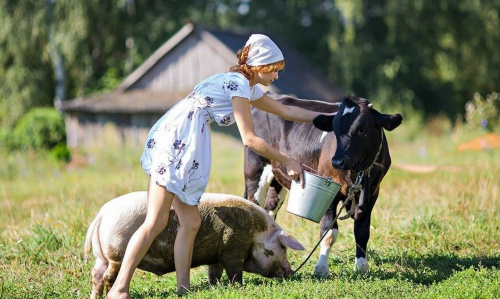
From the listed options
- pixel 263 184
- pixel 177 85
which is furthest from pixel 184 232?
pixel 177 85

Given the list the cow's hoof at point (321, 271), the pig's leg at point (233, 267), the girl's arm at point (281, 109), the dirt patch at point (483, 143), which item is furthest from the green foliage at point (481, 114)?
the pig's leg at point (233, 267)

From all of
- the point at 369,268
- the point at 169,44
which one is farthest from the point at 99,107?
the point at 369,268

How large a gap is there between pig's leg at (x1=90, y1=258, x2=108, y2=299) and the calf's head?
1.27m

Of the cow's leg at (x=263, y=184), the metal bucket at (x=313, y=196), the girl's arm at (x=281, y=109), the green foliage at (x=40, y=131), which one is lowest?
the green foliage at (x=40, y=131)

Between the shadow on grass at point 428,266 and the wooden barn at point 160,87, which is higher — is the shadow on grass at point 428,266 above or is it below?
above

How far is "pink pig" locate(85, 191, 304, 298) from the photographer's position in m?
6.73

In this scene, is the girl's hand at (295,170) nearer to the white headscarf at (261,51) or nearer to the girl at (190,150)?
A: the girl at (190,150)

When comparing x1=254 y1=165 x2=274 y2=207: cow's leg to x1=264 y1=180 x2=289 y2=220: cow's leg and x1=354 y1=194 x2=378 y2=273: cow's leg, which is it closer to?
x1=264 y1=180 x2=289 y2=220: cow's leg

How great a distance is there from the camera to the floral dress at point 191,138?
631 centimetres

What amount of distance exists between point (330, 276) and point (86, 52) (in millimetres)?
31098

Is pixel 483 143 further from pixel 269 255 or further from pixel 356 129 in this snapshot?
pixel 269 255

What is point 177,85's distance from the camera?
114 feet

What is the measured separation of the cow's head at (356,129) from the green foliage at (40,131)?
1050 inches

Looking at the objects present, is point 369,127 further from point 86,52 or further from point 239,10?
point 239,10
